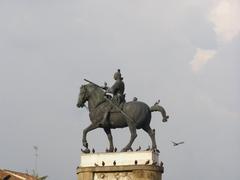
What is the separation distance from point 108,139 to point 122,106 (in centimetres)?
149

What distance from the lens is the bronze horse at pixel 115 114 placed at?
73.4 ft

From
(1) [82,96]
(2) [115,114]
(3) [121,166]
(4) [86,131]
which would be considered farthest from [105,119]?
(3) [121,166]

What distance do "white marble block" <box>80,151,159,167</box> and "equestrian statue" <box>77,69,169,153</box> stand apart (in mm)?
325

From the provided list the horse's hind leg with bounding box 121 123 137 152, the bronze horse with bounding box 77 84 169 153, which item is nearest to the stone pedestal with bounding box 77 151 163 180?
the horse's hind leg with bounding box 121 123 137 152

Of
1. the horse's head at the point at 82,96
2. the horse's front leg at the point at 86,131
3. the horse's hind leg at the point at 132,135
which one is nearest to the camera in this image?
the horse's hind leg at the point at 132,135

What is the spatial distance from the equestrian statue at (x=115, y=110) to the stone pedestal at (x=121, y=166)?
1.38 ft

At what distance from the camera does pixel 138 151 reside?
72.1 feet

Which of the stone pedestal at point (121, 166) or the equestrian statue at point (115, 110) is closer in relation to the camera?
the stone pedestal at point (121, 166)

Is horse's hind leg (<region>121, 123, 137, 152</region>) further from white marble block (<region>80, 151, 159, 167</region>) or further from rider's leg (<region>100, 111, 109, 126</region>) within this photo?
rider's leg (<region>100, 111, 109, 126</region>)

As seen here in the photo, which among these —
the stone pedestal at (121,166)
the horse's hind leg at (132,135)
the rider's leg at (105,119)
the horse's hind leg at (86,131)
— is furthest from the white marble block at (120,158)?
the rider's leg at (105,119)

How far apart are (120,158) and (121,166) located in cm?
34

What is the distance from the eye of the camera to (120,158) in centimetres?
2208

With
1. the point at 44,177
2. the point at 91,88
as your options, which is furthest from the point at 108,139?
the point at 44,177

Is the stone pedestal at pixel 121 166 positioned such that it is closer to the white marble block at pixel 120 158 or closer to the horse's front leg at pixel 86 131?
the white marble block at pixel 120 158
